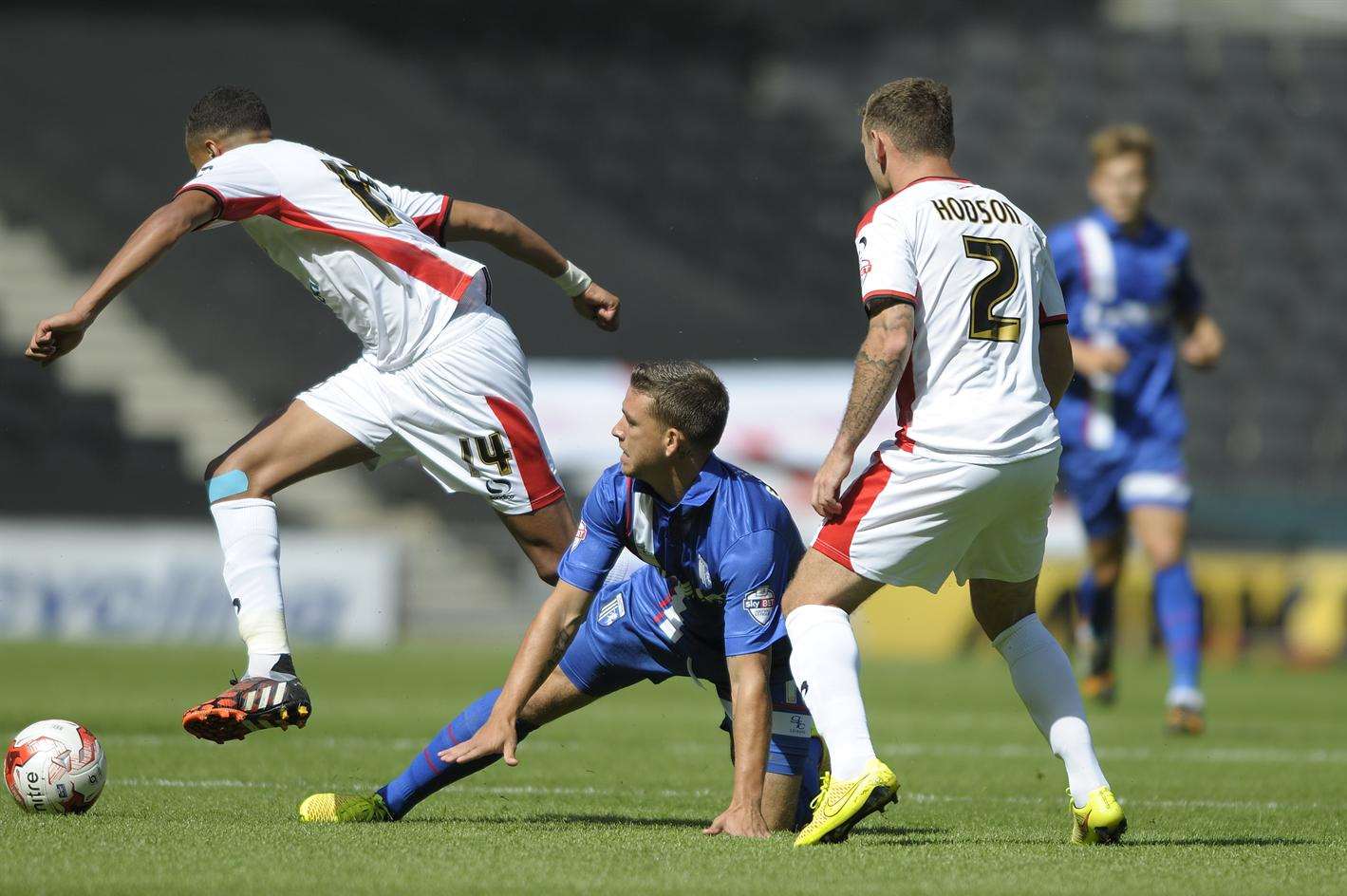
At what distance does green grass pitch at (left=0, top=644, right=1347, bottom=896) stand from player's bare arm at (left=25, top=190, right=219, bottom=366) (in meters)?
1.32

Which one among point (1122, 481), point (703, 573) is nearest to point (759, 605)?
point (703, 573)

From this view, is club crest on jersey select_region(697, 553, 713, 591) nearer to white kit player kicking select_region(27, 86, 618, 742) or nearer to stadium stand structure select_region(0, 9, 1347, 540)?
white kit player kicking select_region(27, 86, 618, 742)

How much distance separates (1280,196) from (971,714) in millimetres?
15241

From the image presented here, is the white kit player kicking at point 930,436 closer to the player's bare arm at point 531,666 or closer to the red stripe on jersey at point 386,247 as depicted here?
the player's bare arm at point 531,666

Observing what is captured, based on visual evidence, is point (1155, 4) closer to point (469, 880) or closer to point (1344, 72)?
point (1344, 72)

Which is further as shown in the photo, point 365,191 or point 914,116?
point 365,191

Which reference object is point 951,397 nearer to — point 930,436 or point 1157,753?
point 930,436

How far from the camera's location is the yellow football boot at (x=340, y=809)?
5.01 metres

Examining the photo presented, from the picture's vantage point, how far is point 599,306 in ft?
20.8

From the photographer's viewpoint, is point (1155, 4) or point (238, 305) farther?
point (1155, 4)

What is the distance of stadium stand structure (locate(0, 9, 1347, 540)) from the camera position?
1986 cm

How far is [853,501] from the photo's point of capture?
469cm

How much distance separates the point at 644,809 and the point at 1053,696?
4.71 feet

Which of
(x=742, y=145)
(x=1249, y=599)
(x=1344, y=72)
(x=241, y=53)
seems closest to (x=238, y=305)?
(x=241, y=53)
